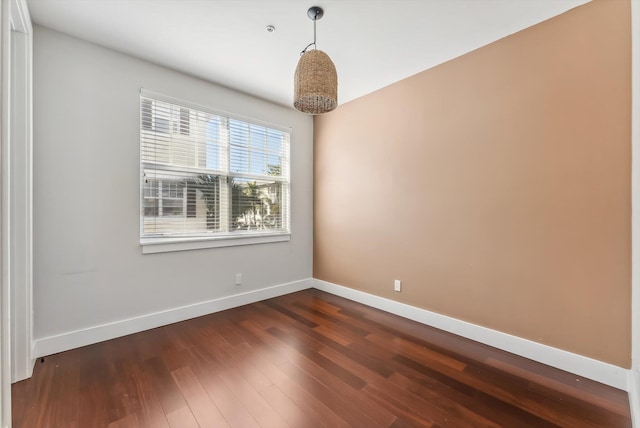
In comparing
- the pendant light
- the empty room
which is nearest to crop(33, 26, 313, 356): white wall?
the empty room

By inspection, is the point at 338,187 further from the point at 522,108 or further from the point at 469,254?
the point at 522,108

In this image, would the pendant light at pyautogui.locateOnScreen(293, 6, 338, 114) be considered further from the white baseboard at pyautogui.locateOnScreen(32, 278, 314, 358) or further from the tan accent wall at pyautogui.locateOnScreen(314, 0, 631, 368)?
the white baseboard at pyautogui.locateOnScreen(32, 278, 314, 358)

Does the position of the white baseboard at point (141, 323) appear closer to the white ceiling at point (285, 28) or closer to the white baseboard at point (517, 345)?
the white baseboard at point (517, 345)

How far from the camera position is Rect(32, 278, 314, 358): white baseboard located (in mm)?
2168

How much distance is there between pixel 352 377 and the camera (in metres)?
1.90

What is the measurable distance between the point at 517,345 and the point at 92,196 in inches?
146

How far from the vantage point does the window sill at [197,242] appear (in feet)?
8.59

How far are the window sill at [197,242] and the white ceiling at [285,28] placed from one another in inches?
67.9

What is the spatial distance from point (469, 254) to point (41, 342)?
141 inches

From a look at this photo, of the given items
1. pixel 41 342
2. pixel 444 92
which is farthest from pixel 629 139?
pixel 41 342

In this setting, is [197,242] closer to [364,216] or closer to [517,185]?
[364,216]

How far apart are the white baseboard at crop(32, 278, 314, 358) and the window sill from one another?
60cm
